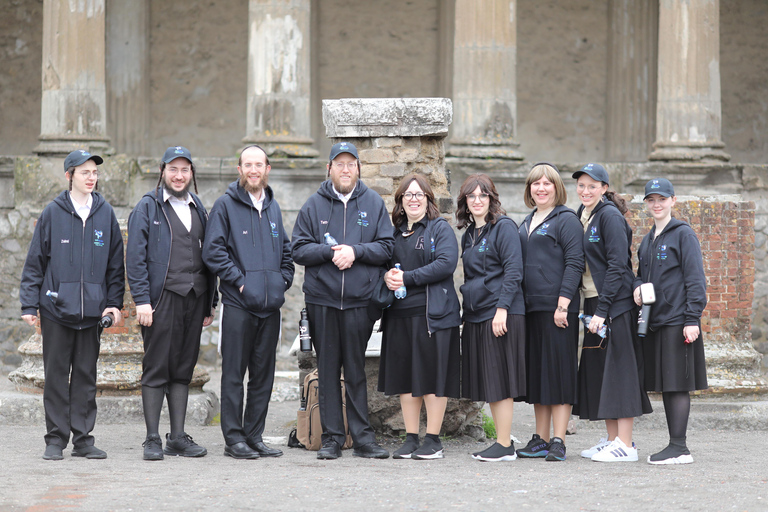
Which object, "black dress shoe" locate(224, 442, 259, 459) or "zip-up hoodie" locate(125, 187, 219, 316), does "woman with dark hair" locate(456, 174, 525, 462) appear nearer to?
"black dress shoe" locate(224, 442, 259, 459)

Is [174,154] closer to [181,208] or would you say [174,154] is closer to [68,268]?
[181,208]

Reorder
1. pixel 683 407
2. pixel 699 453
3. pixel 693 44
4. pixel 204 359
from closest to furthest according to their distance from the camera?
pixel 683 407 → pixel 699 453 → pixel 204 359 → pixel 693 44

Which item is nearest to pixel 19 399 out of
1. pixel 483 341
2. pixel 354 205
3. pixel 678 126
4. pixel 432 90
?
pixel 354 205

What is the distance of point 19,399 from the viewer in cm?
788

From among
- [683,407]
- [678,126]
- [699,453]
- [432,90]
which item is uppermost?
[432,90]

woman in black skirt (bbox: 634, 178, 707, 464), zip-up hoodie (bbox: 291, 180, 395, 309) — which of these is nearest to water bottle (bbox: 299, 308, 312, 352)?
zip-up hoodie (bbox: 291, 180, 395, 309)

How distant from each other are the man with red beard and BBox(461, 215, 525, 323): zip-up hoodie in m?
1.19

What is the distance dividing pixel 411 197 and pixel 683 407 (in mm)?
2108

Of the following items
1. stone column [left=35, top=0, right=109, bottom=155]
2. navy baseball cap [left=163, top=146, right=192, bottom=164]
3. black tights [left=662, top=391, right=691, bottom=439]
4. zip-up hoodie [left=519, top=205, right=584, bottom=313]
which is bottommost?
black tights [left=662, top=391, right=691, bottom=439]

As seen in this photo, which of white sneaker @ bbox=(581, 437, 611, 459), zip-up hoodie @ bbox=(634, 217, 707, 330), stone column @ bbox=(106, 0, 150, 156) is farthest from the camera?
stone column @ bbox=(106, 0, 150, 156)

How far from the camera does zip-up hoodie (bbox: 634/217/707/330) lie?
601 centimetres

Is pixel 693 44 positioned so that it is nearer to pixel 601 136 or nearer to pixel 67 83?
pixel 601 136

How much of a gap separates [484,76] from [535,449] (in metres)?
6.82

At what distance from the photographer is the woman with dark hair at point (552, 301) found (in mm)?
6109
